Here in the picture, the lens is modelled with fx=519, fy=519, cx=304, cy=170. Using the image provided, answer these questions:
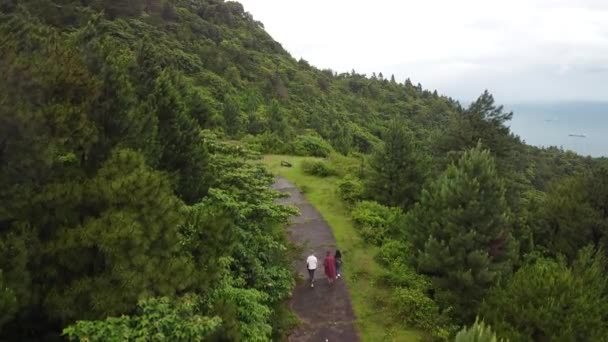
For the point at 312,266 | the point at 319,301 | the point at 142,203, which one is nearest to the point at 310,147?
the point at 312,266

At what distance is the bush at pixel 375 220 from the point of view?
21000 mm

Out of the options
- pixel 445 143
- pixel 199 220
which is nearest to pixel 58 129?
pixel 199 220

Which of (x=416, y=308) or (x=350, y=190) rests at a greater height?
(x=350, y=190)

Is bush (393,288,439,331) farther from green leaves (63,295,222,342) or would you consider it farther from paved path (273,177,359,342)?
green leaves (63,295,222,342)

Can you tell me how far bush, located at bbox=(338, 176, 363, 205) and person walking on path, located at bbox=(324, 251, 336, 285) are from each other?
24.2 ft

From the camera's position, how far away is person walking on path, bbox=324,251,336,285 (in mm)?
17250

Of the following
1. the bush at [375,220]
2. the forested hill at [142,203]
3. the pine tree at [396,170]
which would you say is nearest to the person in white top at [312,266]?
the forested hill at [142,203]

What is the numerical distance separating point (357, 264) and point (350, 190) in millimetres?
6906

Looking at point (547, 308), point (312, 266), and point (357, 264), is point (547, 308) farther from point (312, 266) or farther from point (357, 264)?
point (357, 264)

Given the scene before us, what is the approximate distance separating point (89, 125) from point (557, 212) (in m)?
18.8

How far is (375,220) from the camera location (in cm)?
2175

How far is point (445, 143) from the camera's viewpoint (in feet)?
80.9

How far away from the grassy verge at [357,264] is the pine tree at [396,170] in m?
1.95

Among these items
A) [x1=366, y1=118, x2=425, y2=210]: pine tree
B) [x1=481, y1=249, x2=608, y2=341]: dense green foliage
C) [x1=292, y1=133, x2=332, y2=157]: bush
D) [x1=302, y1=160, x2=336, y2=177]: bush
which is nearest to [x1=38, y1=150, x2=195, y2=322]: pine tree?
[x1=481, y1=249, x2=608, y2=341]: dense green foliage
